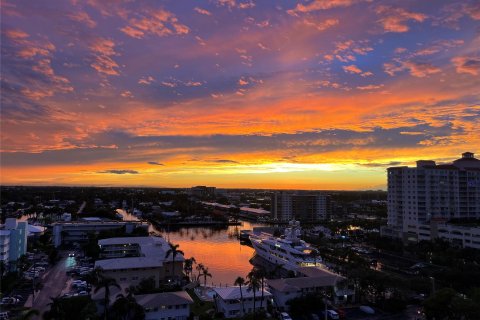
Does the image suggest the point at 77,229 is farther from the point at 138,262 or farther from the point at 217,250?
the point at 138,262

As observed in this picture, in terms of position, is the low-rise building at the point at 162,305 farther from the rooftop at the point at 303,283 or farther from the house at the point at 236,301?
the rooftop at the point at 303,283

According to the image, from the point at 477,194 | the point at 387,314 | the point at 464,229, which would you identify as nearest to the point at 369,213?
the point at 477,194

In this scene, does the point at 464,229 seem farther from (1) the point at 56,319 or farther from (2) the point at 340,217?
(2) the point at 340,217

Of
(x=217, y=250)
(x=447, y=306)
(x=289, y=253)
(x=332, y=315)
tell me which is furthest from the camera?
(x=217, y=250)

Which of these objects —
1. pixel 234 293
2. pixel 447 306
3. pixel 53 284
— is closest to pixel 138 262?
pixel 53 284

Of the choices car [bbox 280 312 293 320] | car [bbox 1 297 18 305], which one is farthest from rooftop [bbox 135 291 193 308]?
car [bbox 1 297 18 305]

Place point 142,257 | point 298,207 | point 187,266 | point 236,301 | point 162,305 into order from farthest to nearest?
point 298,207 < point 187,266 < point 142,257 < point 236,301 < point 162,305
